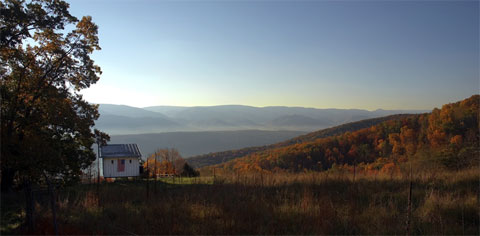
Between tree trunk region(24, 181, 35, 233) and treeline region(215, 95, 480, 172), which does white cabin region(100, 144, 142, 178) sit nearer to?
treeline region(215, 95, 480, 172)

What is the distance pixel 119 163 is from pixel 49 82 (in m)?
16.6

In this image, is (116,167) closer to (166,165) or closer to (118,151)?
(118,151)

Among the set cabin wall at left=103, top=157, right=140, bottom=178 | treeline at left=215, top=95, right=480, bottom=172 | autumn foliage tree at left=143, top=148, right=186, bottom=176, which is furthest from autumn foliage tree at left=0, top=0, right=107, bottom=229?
treeline at left=215, top=95, right=480, bottom=172

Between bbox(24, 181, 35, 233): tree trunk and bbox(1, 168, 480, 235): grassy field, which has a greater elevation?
bbox(24, 181, 35, 233): tree trunk

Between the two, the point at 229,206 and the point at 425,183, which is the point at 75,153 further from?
the point at 425,183

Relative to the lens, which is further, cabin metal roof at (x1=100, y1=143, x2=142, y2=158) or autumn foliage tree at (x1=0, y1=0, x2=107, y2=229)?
cabin metal roof at (x1=100, y1=143, x2=142, y2=158)

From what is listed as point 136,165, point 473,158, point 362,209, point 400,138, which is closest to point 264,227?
point 362,209

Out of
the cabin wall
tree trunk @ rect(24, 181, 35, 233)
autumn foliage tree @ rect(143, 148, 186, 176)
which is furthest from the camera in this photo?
the cabin wall

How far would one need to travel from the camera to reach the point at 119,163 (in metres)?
26.3

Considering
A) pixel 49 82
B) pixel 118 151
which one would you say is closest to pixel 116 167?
pixel 118 151

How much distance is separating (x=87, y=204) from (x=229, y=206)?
453cm

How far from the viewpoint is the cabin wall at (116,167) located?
25.9 metres

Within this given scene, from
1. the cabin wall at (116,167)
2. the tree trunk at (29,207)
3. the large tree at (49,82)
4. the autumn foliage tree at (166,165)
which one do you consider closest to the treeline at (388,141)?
the autumn foliage tree at (166,165)

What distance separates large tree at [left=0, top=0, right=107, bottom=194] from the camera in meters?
8.43
